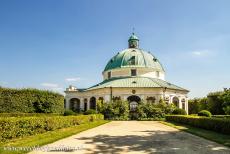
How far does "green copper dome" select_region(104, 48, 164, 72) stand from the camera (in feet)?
193

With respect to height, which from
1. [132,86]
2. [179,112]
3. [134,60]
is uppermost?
[134,60]

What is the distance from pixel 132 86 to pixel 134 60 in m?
9.48

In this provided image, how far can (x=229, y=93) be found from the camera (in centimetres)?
1730

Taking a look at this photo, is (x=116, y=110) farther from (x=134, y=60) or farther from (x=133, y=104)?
(x=134, y=60)

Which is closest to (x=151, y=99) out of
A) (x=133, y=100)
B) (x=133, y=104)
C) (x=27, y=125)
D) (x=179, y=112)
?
(x=133, y=104)

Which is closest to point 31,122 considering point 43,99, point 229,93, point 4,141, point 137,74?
point 4,141

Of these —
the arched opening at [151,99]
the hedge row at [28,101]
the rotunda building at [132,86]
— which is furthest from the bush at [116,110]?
the hedge row at [28,101]

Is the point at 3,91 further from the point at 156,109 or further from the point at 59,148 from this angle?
the point at 156,109

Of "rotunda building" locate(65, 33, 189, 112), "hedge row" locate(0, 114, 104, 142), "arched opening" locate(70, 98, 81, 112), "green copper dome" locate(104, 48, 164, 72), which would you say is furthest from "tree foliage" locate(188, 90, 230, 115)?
"arched opening" locate(70, 98, 81, 112)

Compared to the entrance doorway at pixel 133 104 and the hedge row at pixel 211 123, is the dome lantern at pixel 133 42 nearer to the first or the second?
the entrance doorway at pixel 133 104

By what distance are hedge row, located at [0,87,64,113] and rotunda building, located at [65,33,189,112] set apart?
1911 centimetres

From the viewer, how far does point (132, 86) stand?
51.2m

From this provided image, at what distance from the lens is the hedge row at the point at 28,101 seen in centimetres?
2708

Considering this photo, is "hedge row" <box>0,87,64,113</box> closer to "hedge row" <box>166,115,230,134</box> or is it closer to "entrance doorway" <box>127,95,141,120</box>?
"entrance doorway" <box>127,95,141,120</box>
